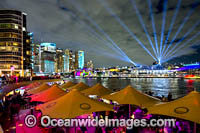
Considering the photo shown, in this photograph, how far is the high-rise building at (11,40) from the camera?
2928 inches

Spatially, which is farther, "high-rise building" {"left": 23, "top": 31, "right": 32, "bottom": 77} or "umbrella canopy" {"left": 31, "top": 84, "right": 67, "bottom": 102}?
"high-rise building" {"left": 23, "top": 31, "right": 32, "bottom": 77}

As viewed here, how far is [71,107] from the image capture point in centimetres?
597

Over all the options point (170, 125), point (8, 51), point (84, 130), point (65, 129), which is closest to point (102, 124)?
point (84, 130)

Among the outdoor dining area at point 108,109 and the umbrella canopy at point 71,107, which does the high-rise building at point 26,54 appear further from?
the umbrella canopy at point 71,107

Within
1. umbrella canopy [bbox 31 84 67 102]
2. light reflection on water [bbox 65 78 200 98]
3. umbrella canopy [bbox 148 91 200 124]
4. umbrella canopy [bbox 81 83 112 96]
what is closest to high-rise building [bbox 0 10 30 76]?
light reflection on water [bbox 65 78 200 98]

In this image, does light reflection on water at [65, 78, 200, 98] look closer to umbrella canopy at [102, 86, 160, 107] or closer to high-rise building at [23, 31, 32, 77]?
high-rise building at [23, 31, 32, 77]

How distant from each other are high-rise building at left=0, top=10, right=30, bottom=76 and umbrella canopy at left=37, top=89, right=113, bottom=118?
247ft

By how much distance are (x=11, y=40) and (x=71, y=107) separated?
8118cm

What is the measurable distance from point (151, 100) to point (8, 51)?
8100 cm

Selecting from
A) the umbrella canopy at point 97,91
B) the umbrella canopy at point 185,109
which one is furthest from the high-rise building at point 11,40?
the umbrella canopy at point 185,109

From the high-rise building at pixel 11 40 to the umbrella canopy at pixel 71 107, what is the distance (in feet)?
247

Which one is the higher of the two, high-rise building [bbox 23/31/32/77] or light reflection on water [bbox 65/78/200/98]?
high-rise building [bbox 23/31/32/77]

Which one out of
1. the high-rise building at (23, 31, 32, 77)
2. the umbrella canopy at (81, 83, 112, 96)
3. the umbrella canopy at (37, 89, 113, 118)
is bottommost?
the umbrella canopy at (81, 83, 112, 96)

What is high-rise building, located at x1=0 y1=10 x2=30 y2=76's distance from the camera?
74.4 metres
